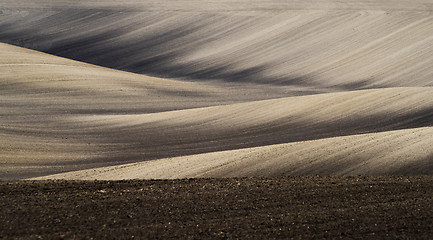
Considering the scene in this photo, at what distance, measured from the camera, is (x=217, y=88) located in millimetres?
31141

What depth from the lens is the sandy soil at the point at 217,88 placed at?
13.6 m

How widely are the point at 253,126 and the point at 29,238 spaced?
41.3 feet

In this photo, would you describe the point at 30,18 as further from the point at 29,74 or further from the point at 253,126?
the point at 253,126

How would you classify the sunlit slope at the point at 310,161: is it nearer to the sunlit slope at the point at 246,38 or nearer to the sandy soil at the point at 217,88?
the sandy soil at the point at 217,88

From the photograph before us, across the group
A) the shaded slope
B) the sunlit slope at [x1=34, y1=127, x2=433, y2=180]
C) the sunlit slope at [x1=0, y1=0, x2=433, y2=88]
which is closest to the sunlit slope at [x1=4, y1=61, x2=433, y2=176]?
the shaded slope

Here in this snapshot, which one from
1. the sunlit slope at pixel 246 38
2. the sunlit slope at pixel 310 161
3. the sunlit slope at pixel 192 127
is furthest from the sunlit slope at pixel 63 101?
the sunlit slope at pixel 246 38

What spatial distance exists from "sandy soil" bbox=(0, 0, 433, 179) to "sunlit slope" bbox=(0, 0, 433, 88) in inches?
4.1

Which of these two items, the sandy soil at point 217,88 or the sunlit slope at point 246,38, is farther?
the sunlit slope at point 246,38

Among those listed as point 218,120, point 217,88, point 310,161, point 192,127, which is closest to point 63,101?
point 192,127

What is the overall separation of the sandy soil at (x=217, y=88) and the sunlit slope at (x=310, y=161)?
41 mm

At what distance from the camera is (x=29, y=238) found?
23.9 feet

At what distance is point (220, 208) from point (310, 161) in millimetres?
4421

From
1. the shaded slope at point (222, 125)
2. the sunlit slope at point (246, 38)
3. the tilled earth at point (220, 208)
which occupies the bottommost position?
the shaded slope at point (222, 125)

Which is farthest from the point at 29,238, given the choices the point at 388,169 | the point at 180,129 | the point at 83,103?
the point at 83,103
